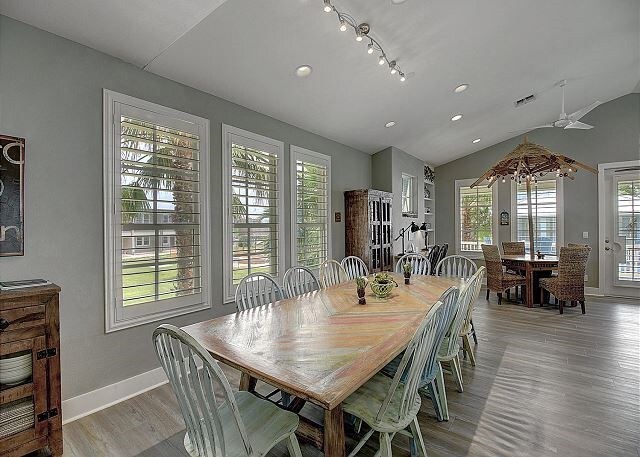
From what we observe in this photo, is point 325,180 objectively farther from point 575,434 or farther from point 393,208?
point 575,434

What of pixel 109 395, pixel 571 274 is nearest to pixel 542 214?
pixel 571 274

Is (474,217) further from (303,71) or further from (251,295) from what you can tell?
(251,295)

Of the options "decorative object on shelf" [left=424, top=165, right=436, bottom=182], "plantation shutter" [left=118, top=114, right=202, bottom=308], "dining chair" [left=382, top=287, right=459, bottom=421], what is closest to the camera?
"dining chair" [left=382, top=287, right=459, bottom=421]

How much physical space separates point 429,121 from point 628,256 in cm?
476

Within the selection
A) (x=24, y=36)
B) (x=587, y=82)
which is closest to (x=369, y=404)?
(x=24, y=36)

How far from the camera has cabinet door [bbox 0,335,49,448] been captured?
1.87m

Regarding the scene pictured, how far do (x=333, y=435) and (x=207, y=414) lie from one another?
51 cm

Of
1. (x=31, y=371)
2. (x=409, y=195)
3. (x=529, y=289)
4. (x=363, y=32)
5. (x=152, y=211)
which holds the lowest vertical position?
(x=529, y=289)

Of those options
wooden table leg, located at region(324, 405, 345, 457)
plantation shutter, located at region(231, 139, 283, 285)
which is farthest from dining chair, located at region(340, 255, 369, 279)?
wooden table leg, located at region(324, 405, 345, 457)

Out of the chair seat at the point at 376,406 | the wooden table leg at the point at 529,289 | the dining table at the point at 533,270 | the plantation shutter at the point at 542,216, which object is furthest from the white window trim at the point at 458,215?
the chair seat at the point at 376,406

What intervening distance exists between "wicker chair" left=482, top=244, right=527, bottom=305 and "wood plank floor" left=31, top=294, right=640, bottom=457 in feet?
5.96

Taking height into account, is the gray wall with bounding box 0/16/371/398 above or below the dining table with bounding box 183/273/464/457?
above

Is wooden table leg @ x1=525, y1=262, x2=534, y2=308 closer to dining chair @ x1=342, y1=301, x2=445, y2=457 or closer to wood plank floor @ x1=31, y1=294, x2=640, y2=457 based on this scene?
wood plank floor @ x1=31, y1=294, x2=640, y2=457

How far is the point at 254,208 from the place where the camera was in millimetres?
3811
